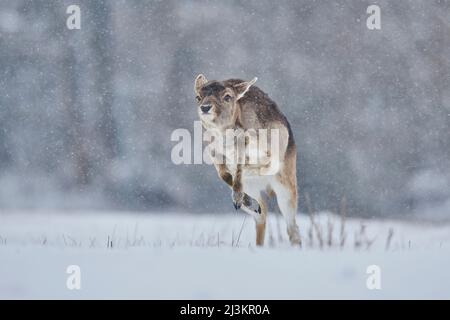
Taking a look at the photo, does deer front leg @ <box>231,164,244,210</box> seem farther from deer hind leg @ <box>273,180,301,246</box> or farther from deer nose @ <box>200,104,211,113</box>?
deer nose @ <box>200,104,211,113</box>

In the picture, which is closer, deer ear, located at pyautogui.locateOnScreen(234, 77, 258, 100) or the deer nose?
the deer nose

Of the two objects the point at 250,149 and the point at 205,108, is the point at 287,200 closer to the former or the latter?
the point at 250,149

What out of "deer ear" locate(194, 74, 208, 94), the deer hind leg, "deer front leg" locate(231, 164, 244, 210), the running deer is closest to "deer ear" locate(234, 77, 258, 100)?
the running deer

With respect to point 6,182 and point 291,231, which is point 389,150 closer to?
point 291,231

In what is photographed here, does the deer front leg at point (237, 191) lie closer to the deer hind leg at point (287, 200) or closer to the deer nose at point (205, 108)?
the deer hind leg at point (287, 200)

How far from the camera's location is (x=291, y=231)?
6574 millimetres

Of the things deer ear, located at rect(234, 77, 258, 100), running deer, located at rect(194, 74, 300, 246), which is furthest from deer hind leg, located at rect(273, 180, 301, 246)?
deer ear, located at rect(234, 77, 258, 100)

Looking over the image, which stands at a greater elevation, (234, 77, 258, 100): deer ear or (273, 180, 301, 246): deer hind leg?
(234, 77, 258, 100): deer ear

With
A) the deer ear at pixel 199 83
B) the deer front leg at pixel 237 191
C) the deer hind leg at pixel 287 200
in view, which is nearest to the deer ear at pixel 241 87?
the deer ear at pixel 199 83

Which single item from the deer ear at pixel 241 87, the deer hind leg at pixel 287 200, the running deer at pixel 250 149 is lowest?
the deer hind leg at pixel 287 200

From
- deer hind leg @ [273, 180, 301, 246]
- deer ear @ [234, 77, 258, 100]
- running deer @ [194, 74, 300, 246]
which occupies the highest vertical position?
deer ear @ [234, 77, 258, 100]

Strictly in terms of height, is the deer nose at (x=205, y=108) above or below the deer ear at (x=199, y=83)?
below

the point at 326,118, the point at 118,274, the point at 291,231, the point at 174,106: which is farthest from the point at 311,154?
the point at 118,274

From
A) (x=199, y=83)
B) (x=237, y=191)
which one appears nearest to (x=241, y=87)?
(x=199, y=83)
